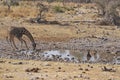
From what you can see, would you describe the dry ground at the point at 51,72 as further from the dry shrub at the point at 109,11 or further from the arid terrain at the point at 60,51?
the dry shrub at the point at 109,11

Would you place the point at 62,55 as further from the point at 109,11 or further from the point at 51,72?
the point at 109,11

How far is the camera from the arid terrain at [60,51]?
1650 cm

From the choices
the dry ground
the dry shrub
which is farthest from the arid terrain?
the dry shrub

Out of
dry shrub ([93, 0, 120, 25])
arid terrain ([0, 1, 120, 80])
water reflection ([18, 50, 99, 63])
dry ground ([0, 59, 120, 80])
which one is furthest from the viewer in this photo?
dry shrub ([93, 0, 120, 25])

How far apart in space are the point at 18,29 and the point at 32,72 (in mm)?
9257

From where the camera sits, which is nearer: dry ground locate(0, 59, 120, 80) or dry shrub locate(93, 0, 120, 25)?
dry ground locate(0, 59, 120, 80)

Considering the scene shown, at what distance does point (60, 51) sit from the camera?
87.7 feet

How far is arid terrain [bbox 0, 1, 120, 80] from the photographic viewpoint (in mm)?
16500

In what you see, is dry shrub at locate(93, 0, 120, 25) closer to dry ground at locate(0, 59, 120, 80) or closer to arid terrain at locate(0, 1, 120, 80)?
arid terrain at locate(0, 1, 120, 80)

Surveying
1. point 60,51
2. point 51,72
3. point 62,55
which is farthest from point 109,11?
point 51,72

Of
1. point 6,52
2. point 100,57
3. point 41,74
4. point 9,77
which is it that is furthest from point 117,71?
point 6,52

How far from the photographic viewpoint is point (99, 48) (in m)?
29.2

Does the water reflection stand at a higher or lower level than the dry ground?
lower

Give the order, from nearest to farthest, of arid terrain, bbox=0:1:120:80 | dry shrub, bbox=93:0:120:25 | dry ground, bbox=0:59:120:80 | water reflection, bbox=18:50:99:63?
dry ground, bbox=0:59:120:80 < arid terrain, bbox=0:1:120:80 < water reflection, bbox=18:50:99:63 < dry shrub, bbox=93:0:120:25
